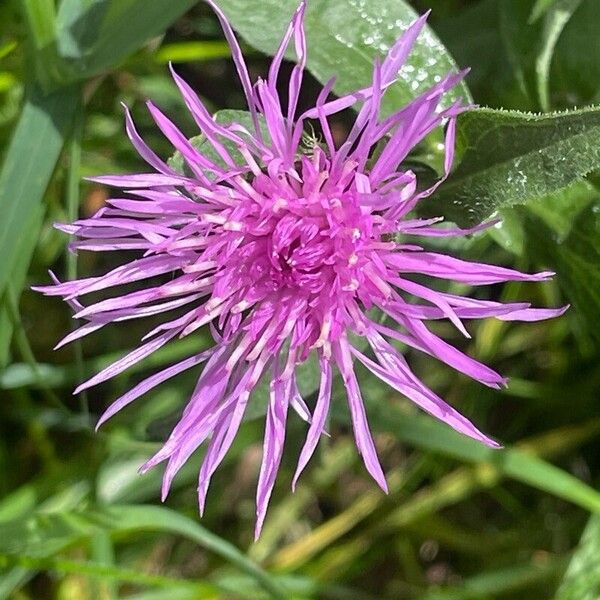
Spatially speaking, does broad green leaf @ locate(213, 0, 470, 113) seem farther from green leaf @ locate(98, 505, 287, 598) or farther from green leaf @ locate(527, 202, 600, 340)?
green leaf @ locate(98, 505, 287, 598)

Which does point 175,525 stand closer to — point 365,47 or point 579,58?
point 365,47

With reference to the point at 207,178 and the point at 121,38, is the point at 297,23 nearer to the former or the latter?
the point at 207,178

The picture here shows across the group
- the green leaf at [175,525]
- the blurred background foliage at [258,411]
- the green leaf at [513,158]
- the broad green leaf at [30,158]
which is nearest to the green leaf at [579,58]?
the blurred background foliage at [258,411]

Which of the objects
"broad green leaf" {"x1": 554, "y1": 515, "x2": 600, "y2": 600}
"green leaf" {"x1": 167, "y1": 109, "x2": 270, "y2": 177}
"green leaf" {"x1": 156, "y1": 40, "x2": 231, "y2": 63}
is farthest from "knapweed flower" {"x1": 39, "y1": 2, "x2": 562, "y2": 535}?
"broad green leaf" {"x1": 554, "y1": 515, "x2": 600, "y2": 600}

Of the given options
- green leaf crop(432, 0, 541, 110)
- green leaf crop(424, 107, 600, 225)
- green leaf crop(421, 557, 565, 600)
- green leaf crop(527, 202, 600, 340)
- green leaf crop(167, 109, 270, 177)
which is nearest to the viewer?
green leaf crop(424, 107, 600, 225)

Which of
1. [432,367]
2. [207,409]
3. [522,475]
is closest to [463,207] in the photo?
[207,409]

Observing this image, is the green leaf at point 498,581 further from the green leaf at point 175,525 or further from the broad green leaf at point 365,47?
the broad green leaf at point 365,47

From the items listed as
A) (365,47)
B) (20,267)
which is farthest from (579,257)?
(20,267)
